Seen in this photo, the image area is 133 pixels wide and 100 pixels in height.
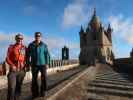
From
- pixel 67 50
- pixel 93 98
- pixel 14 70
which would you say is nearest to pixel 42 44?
pixel 14 70

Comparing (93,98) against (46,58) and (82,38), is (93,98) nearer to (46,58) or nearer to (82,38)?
(46,58)

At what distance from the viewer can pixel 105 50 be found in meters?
114

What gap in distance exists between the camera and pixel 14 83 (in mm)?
7926

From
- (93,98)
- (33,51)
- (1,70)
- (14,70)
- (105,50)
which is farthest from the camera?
(105,50)

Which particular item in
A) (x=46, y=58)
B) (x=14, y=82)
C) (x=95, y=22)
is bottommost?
(x=14, y=82)

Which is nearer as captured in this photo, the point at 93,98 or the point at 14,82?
the point at 14,82

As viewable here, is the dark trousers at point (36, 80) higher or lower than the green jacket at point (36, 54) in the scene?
lower

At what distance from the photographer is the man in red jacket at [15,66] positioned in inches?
310

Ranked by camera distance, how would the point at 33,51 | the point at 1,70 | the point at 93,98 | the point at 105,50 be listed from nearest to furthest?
the point at 33,51 < the point at 93,98 < the point at 1,70 < the point at 105,50

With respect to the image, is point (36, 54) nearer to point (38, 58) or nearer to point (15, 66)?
point (38, 58)

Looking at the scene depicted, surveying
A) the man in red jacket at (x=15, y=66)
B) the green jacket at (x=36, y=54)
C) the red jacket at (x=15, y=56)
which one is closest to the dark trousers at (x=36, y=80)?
the green jacket at (x=36, y=54)

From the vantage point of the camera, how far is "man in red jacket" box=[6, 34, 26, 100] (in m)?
7.88

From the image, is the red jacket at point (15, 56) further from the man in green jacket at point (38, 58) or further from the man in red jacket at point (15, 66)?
the man in green jacket at point (38, 58)

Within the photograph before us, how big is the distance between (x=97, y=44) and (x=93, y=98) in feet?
345
